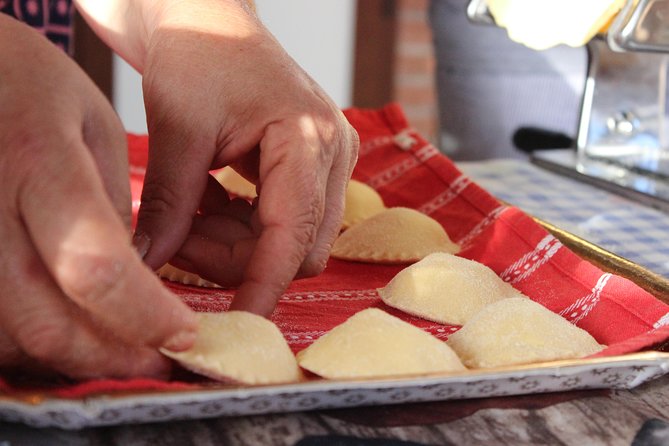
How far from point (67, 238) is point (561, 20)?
90cm

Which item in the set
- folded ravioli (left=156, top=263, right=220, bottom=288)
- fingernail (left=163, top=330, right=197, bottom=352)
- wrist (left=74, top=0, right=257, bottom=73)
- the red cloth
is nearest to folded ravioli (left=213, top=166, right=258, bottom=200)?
the red cloth

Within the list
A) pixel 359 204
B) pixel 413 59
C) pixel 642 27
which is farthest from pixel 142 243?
pixel 413 59

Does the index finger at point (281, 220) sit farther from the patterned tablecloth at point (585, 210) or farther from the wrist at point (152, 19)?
the patterned tablecloth at point (585, 210)

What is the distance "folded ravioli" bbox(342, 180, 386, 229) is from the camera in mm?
1195

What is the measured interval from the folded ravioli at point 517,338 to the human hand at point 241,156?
0.55 ft

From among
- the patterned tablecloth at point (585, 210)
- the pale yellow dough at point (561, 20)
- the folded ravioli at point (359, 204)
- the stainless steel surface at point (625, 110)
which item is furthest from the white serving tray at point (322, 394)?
the stainless steel surface at point (625, 110)

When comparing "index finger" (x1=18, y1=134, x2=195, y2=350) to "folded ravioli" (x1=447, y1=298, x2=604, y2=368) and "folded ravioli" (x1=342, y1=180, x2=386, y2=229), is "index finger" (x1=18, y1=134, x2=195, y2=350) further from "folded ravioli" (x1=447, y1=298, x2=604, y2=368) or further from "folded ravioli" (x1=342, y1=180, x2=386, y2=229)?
"folded ravioli" (x1=342, y1=180, x2=386, y2=229)

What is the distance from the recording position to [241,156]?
844mm

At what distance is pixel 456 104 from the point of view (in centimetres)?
263

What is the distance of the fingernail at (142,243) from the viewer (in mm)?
785

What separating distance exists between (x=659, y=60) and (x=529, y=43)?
1.81 ft

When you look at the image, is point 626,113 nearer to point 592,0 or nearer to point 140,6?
point 592,0

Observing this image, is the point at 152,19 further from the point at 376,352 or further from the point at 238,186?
the point at 376,352

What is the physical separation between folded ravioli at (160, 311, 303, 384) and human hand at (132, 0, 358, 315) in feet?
0.25
